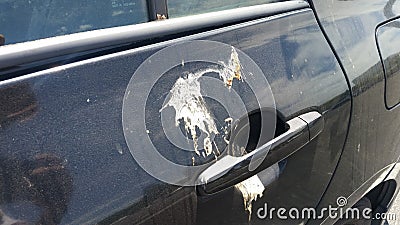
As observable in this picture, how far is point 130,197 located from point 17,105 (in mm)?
290

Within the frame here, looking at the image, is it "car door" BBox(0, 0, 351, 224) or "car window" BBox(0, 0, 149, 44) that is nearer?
"car door" BBox(0, 0, 351, 224)

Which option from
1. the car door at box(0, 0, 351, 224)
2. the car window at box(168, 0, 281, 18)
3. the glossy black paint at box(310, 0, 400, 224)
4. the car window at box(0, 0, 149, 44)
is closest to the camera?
the car door at box(0, 0, 351, 224)

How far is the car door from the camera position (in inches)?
34.0

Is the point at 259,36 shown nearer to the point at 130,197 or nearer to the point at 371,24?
the point at 130,197

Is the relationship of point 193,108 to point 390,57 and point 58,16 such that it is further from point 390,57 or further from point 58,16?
point 390,57

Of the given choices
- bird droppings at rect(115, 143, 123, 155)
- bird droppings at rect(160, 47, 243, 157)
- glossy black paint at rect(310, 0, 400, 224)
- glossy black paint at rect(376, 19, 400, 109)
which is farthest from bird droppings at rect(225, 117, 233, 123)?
glossy black paint at rect(376, 19, 400, 109)

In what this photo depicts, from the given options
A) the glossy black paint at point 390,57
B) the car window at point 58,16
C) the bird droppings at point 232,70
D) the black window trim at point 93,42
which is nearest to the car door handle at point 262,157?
the bird droppings at point 232,70

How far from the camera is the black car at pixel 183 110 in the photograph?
0.87 metres

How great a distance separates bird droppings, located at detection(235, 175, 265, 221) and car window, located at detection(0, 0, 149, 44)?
1.75 feet

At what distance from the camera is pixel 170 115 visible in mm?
1075

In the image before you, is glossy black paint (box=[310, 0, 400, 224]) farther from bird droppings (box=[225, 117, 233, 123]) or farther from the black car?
bird droppings (box=[225, 117, 233, 123])

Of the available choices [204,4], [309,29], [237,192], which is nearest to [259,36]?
[204,4]

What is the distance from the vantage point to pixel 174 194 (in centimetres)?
104

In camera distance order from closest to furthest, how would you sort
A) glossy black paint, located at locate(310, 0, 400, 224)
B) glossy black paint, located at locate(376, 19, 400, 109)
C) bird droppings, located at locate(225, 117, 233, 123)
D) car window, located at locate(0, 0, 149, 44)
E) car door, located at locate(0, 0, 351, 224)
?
1. car door, located at locate(0, 0, 351, 224)
2. car window, located at locate(0, 0, 149, 44)
3. bird droppings, located at locate(225, 117, 233, 123)
4. glossy black paint, located at locate(310, 0, 400, 224)
5. glossy black paint, located at locate(376, 19, 400, 109)
